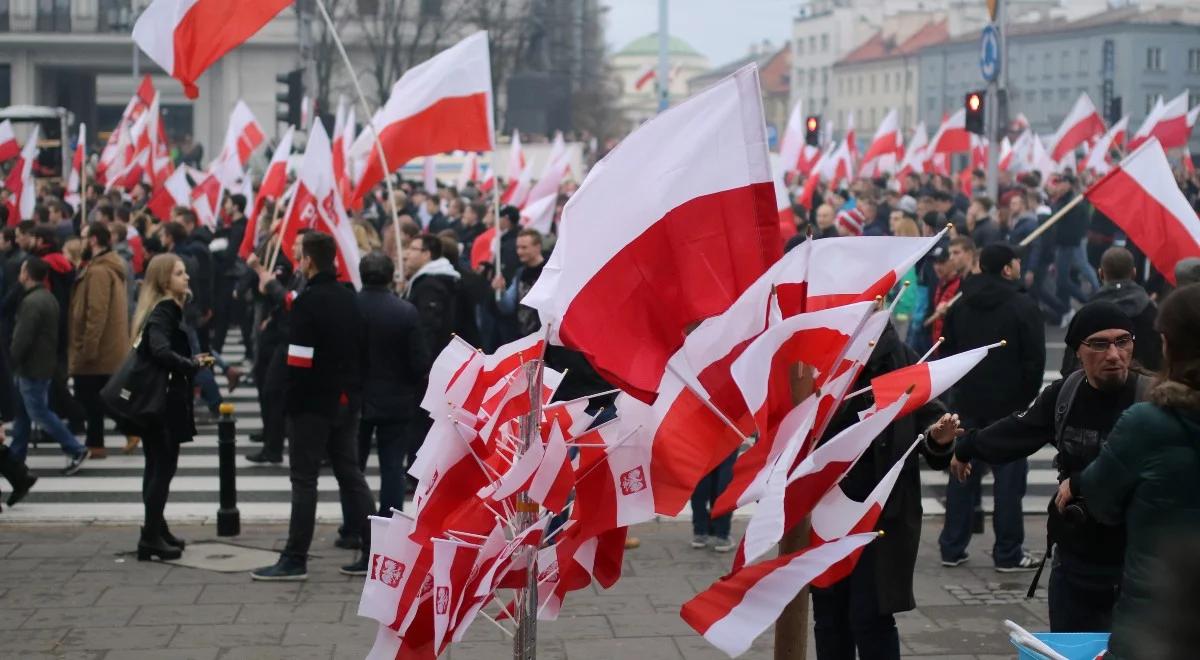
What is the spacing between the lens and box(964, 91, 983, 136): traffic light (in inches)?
875

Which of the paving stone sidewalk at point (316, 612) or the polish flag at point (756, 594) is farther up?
the polish flag at point (756, 594)

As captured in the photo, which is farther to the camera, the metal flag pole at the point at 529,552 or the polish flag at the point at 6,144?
the polish flag at the point at 6,144

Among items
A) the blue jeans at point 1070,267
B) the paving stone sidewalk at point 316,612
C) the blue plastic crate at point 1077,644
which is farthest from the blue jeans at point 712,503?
the blue jeans at point 1070,267

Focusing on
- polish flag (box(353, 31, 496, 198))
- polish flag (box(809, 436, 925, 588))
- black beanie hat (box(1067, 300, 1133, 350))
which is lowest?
polish flag (box(809, 436, 925, 588))

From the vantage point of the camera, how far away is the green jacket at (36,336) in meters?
12.0

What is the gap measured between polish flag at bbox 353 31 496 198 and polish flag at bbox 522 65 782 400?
24.1 feet

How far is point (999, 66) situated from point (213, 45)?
13799 mm

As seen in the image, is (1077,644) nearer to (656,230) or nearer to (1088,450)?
(1088,450)

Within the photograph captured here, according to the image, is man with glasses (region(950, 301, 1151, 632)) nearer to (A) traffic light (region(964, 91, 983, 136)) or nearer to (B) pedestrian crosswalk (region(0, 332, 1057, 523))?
(B) pedestrian crosswalk (region(0, 332, 1057, 523))

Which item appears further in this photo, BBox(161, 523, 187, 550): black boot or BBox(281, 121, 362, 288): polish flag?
BBox(281, 121, 362, 288): polish flag

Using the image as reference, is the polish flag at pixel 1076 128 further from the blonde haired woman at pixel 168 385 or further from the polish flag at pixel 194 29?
the blonde haired woman at pixel 168 385

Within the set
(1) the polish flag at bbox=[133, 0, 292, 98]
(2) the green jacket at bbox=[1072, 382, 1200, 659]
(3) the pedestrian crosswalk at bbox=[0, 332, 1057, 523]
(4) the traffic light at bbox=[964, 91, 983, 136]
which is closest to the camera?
(2) the green jacket at bbox=[1072, 382, 1200, 659]

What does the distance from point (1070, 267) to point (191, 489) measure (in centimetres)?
1309

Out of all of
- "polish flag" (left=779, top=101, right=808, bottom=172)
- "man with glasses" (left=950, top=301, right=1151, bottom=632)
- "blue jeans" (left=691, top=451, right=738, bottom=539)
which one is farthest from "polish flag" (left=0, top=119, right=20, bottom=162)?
"man with glasses" (left=950, top=301, right=1151, bottom=632)
